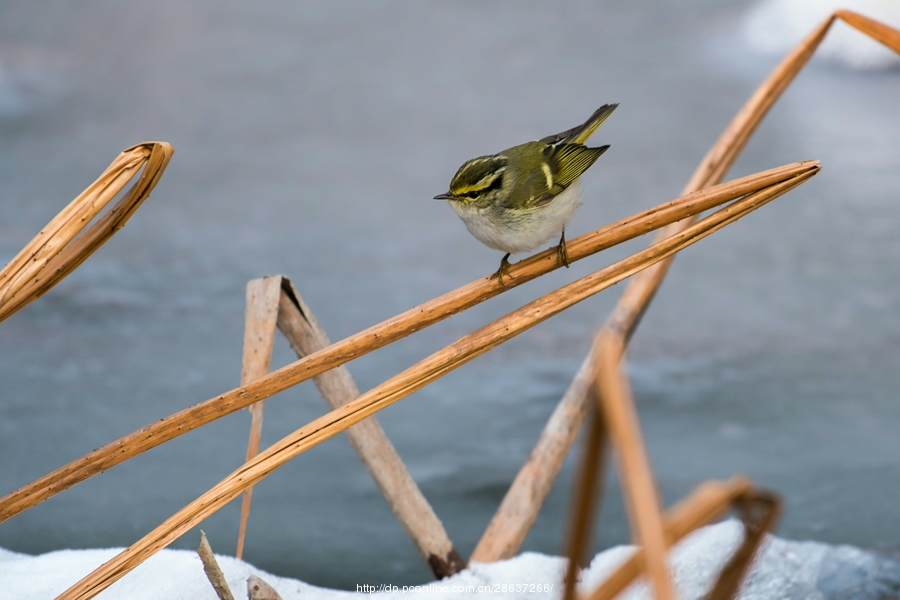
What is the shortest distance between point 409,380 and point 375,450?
28 centimetres

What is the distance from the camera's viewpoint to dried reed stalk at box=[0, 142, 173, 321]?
503 millimetres

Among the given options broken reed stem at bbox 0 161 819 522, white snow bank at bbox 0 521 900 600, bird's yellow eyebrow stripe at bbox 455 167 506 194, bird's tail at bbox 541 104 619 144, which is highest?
bird's tail at bbox 541 104 619 144

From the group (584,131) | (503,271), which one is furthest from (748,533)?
(584,131)

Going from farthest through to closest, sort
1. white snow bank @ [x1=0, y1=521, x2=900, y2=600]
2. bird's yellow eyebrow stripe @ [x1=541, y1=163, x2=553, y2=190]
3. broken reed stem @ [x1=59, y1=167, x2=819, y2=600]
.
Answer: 1. bird's yellow eyebrow stripe @ [x1=541, y1=163, x2=553, y2=190]
2. white snow bank @ [x1=0, y1=521, x2=900, y2=600]
3. broken reed stem @ [x1=59, y1=167, x2=819, y2=600]

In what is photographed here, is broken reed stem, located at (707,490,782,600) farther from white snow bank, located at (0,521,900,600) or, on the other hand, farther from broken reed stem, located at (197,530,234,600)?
white snow bank, located at (0,521,900,600)

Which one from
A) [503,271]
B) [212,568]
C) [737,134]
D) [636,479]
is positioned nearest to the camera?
[636,479]

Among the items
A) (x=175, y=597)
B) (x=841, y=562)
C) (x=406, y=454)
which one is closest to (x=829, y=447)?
(x=841, y=562)

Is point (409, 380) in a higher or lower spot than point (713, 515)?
higher

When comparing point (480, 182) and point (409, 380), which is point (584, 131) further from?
point (409, 380)

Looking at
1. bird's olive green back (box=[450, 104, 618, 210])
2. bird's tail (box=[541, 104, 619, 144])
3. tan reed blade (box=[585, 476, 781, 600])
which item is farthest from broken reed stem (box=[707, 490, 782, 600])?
bird's tail (box=[541, 104, 619, 144])

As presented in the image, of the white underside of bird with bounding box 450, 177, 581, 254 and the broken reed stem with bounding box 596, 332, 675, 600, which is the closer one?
the broken reed stem with bounding box 596, 332, 675, 600

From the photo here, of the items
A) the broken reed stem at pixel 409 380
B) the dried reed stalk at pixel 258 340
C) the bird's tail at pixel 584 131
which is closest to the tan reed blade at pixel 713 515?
the broken reed stem at pixel 409 380

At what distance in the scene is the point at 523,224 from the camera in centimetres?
72

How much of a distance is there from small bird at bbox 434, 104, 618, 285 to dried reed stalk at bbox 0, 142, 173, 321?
32 cm
